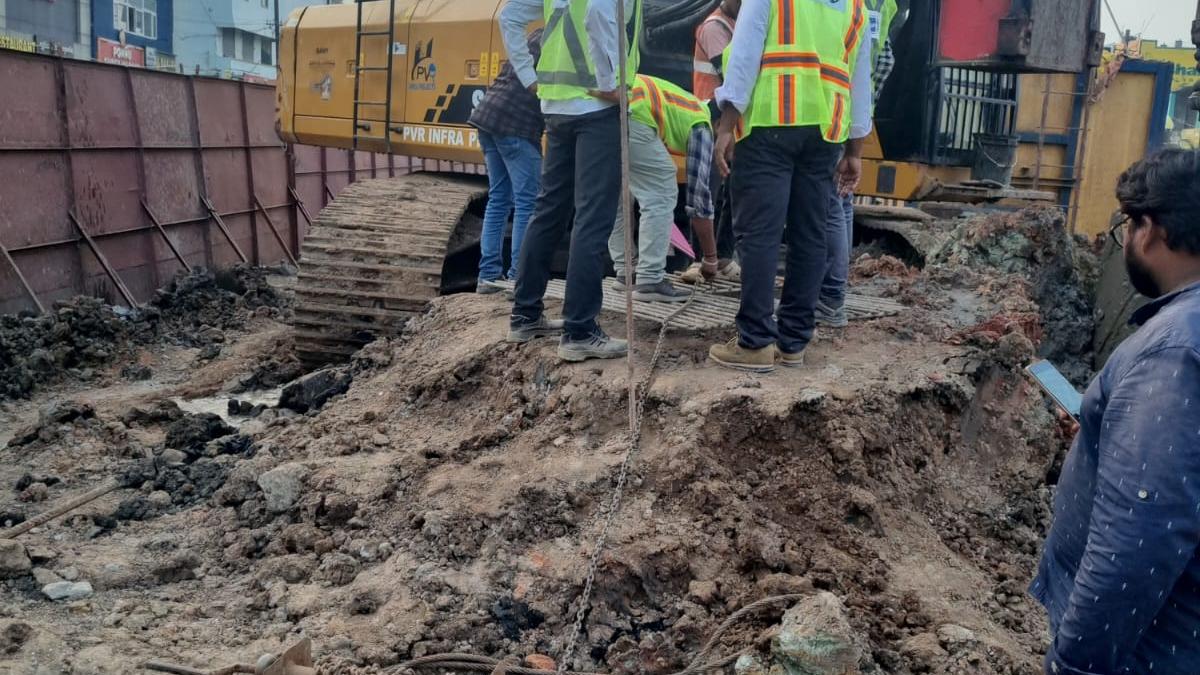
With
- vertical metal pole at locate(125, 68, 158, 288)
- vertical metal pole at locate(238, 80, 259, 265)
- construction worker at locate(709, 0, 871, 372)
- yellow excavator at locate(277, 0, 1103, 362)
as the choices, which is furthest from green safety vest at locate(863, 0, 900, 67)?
vertical metal pole at locate(238, 80, 259, 265)

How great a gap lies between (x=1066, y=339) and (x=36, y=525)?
690 cm

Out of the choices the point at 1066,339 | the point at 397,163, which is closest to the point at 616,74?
the point at 1066,339

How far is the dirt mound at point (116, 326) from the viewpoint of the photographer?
8.52m

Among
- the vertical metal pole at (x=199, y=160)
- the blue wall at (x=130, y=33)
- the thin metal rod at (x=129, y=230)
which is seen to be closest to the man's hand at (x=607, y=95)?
the thin metal rod at (x=129, y=230)

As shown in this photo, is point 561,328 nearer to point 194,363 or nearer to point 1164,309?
point 1164,309

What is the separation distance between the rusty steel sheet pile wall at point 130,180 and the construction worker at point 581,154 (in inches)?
197

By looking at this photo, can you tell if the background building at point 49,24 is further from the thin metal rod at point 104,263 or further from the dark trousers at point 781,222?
the dark trousers at point 781,222

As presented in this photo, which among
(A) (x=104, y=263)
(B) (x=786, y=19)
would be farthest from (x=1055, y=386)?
(A) (x=104, y=263)

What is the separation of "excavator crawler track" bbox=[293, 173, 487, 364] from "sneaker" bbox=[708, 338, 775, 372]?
3.09 m

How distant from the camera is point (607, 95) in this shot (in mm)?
4562

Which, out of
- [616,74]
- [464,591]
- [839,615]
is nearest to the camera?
[839,615]

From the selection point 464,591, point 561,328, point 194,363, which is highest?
point 561,328

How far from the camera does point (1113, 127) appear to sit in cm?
1404

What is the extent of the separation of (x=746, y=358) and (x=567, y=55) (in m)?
1.54
